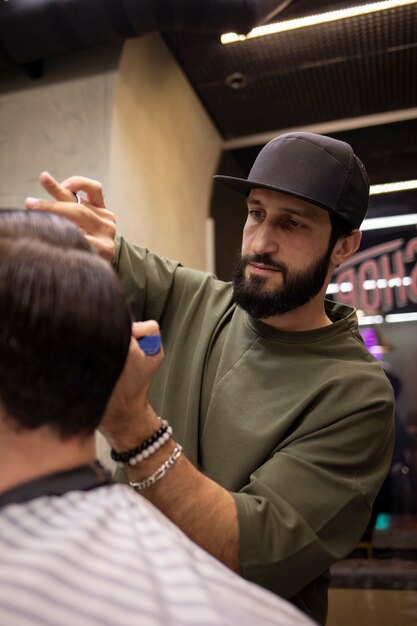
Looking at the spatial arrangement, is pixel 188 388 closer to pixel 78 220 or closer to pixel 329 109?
pixel 78 220

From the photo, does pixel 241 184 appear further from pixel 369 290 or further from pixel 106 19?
pixel 369 290

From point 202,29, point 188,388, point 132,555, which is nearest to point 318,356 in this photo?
point 188,388

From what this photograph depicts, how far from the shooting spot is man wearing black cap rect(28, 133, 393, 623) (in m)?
1.00

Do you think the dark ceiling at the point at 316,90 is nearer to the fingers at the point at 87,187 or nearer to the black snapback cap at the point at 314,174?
the black snapback cap at the point at 314,174

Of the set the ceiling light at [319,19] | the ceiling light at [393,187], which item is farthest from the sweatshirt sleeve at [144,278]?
the ceiling light at [393,187]

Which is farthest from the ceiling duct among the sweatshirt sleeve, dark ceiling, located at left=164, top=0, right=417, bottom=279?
the sweatshirt sleeve

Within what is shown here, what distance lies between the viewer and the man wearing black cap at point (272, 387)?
1.00m

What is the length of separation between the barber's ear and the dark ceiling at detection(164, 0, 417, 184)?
1.48 m

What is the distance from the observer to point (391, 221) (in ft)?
10.5

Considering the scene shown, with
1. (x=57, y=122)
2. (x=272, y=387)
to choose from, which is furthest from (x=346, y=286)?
(x=272, y=387)

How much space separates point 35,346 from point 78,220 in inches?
22.2

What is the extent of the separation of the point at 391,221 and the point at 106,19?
1805 millimetres

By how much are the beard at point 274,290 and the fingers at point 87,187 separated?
0.37 meters

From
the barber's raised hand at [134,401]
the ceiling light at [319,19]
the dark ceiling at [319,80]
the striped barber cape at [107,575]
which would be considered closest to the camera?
the striped barber cape at [107,575]
